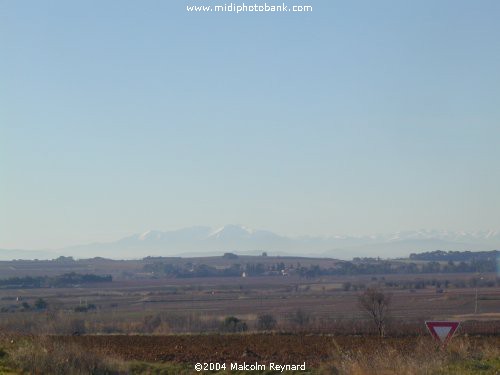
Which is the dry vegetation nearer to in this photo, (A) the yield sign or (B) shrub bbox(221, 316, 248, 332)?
(B) shrub bbox(221, 316, 248, 332)

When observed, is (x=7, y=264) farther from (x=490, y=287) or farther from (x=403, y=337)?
(x=403, y=337)

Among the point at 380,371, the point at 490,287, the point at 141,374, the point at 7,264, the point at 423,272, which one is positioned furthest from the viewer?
the point at 7,264

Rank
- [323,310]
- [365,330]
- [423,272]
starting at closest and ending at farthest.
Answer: [365,330]
[323,310]
[423,272]

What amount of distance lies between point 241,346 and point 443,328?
37.0 feet

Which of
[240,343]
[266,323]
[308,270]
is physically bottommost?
[240,343]

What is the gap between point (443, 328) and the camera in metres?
22.9

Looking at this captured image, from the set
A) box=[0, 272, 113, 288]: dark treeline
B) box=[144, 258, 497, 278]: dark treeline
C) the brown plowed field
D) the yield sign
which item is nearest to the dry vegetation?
the brown plowed field

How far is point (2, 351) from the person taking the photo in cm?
2639

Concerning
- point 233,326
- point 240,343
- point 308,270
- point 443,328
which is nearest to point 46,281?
point 308,270

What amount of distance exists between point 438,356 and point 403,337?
1471 cm

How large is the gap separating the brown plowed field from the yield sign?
2831mm

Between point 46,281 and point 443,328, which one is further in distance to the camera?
point 46,281

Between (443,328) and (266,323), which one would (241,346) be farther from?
(266,323)

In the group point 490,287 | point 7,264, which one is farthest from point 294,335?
point 7,264
